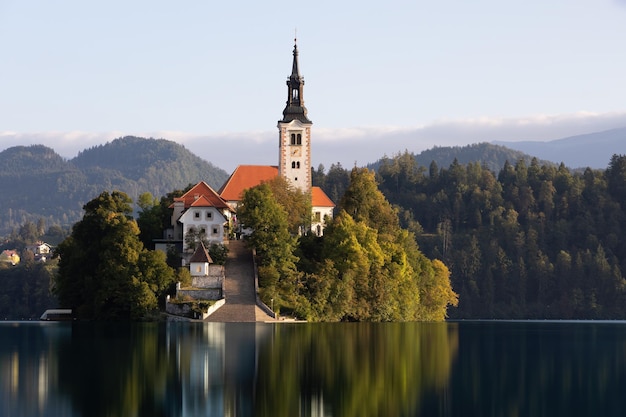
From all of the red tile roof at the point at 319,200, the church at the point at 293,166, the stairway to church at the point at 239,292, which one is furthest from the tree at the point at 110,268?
the red tile roof at the point at 319,200

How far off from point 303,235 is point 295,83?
50.9 feet

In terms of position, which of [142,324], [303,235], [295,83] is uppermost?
[295,83]

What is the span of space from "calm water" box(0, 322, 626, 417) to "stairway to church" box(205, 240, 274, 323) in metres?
14.3

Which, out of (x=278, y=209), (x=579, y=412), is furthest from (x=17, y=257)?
(x=579, y=412)

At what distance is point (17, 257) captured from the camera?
195125mm

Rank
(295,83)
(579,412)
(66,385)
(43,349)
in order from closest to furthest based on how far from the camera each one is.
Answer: (579,412) < (66,385) < (43,349) < (295,83)

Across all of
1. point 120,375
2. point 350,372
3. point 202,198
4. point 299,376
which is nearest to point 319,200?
point 202,198

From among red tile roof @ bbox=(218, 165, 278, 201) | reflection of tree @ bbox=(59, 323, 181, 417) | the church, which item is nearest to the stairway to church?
the church

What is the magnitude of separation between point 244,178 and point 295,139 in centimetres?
587

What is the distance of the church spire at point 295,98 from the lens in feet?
319

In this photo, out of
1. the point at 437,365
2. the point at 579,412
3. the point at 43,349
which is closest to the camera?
the point at 579,412

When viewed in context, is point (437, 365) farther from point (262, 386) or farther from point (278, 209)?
point (278, 209)

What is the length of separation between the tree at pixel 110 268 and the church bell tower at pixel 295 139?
18.8 metres

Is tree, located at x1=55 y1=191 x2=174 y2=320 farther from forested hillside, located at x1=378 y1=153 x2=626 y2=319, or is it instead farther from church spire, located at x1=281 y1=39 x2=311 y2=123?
forested hillside, located at x1=378 y1=153 x2=626 y2=319
